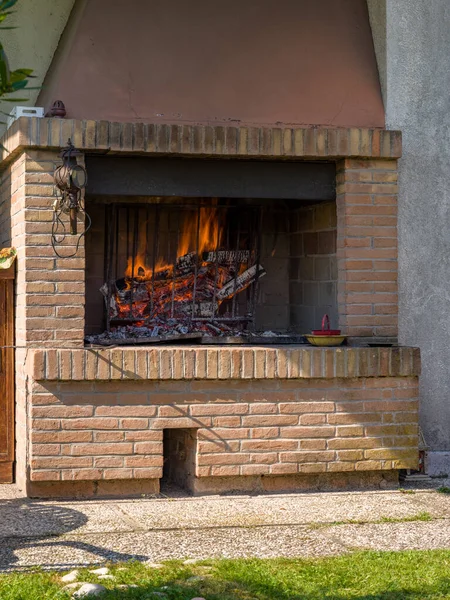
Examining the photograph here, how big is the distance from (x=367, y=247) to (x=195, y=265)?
1.42 meters

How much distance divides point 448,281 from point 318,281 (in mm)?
1007

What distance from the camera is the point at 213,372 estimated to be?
713cm

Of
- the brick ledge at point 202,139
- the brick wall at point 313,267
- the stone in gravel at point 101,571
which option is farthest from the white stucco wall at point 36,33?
the stone in gravel at point 101,571

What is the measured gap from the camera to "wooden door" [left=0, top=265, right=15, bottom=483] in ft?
24.6

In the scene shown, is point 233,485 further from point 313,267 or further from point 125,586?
point 125,586

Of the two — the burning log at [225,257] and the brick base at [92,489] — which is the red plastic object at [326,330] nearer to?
the burning log at [225,257]

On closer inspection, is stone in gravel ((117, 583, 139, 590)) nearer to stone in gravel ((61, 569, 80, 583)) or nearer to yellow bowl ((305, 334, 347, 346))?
stone in gravel ((61, 569, 80, 583))

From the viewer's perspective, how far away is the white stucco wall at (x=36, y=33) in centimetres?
796

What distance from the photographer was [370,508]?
6797mm

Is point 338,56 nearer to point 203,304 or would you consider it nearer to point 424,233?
point 424,233

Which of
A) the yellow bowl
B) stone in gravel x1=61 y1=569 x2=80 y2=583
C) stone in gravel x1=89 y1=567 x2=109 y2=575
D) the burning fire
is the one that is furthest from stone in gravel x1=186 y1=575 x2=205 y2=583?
the burning fire

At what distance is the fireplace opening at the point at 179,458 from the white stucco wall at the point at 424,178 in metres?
1.84

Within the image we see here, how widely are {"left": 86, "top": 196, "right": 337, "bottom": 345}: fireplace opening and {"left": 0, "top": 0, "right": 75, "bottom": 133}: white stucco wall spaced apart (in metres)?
1.20

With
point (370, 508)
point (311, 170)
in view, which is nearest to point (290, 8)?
point (311, 170)
